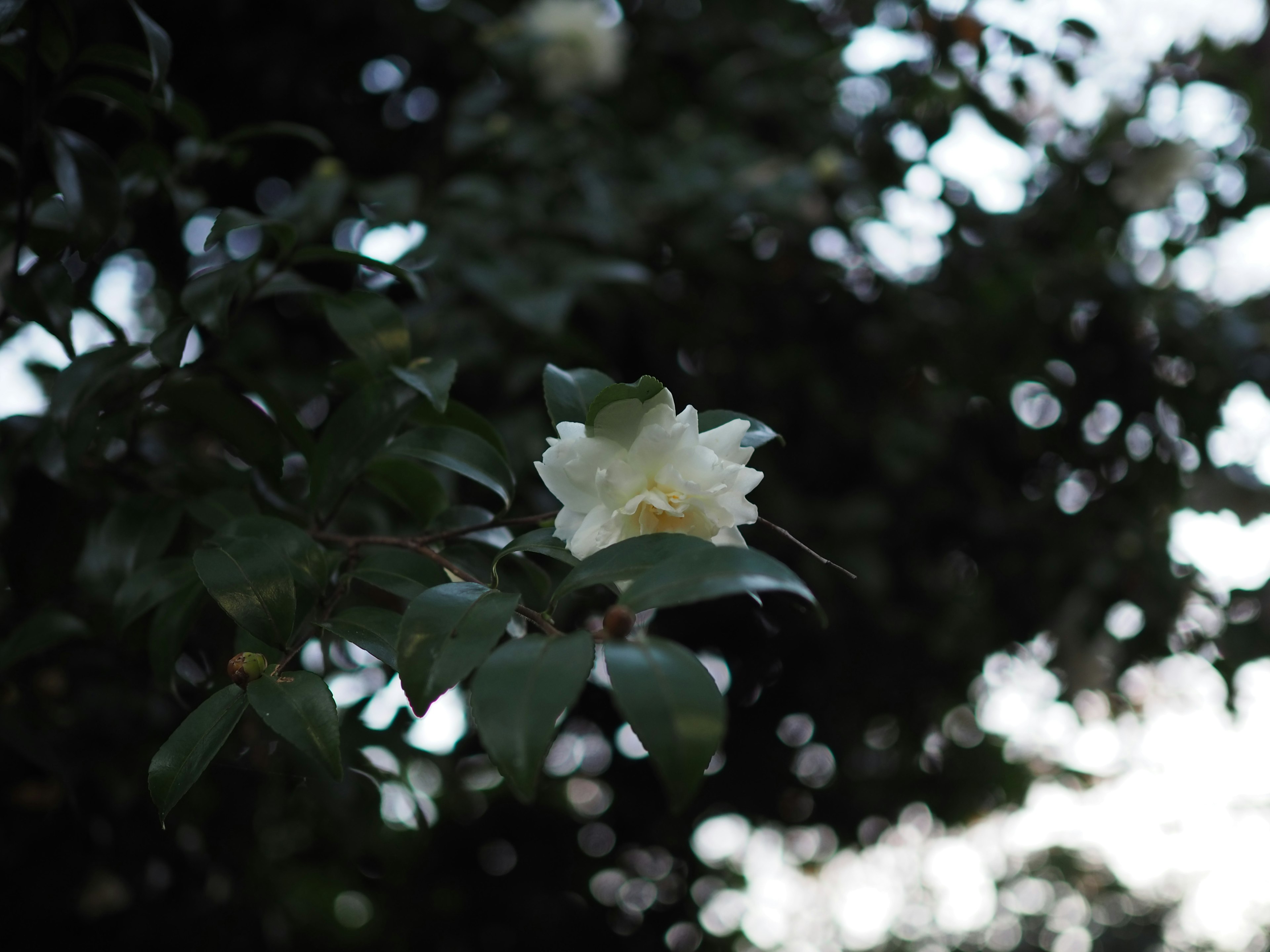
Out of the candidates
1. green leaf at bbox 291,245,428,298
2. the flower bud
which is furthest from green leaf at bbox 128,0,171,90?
the flower bud

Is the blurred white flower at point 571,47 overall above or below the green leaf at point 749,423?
below

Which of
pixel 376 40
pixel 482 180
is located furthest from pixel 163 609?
pixel 376 40

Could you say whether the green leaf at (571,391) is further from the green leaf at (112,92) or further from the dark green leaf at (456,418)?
the green leaf at (112,92)

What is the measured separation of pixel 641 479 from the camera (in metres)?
0.54

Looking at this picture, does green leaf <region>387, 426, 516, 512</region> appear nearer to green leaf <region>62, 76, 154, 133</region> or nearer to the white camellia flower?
the white camellia flower

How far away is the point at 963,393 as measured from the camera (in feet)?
5.73

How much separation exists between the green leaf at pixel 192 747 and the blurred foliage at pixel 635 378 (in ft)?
1.65

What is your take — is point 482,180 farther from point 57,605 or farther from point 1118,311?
point 1118,311

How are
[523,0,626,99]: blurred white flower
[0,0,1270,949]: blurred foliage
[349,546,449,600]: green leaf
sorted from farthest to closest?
[523,0,626,99]: blurred white flower → [0,0,1270,949]: blurred foliage → [349,546,449,600]: green leaf

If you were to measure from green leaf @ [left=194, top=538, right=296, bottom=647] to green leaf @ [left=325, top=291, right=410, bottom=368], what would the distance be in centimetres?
20

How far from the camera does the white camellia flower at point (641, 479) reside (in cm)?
53

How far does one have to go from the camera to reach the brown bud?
42 cm

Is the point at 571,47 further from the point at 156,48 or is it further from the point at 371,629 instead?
the point at 371,629

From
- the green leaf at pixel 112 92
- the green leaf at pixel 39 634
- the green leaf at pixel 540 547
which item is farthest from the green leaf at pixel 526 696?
the green leaf at pixel 112 92
